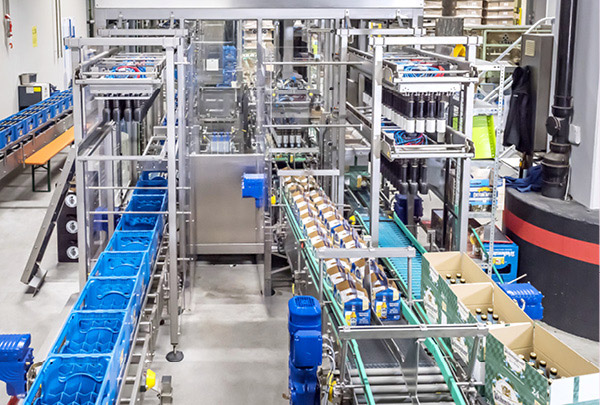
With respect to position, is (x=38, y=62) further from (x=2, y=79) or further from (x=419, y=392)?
(x=419, y=392)

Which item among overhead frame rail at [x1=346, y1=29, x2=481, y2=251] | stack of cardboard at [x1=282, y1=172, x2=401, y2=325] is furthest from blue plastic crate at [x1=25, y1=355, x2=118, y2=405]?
overhead frame rail at [x1=346, y1=29, x2=481, y2=251]

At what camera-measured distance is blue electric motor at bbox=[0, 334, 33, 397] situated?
3873 millimetres

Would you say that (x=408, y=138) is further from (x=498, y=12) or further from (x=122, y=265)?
(x=498, y=12)

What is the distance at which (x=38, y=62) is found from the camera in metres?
13.3

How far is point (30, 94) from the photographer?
40.3 ft

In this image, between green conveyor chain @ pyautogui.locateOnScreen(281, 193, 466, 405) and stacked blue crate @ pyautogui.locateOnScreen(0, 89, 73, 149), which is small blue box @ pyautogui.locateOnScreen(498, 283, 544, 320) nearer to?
green conveyor chain @ pyautogui.locateOnScreen(281, 193, 466, 405)

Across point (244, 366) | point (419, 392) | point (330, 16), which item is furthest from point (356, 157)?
point (419, 392)

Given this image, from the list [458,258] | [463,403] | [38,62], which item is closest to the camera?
[463,403]

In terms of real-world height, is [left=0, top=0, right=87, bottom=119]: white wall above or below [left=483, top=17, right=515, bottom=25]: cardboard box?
below

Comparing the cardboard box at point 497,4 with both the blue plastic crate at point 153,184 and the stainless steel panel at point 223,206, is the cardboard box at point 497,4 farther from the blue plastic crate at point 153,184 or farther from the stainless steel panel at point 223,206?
the blue plastic crate at point 153,184

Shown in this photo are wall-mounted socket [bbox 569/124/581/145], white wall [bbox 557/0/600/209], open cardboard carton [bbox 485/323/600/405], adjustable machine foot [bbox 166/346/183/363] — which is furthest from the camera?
wall-mounted socket [bbox 569/124/581/145]

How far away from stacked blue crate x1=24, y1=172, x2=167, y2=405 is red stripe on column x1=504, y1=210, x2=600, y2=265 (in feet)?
10.0

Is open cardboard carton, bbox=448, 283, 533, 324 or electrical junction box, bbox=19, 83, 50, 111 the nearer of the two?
open cardboard carton, bbox=448, 283, 533, 324

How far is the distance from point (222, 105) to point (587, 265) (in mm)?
3692
